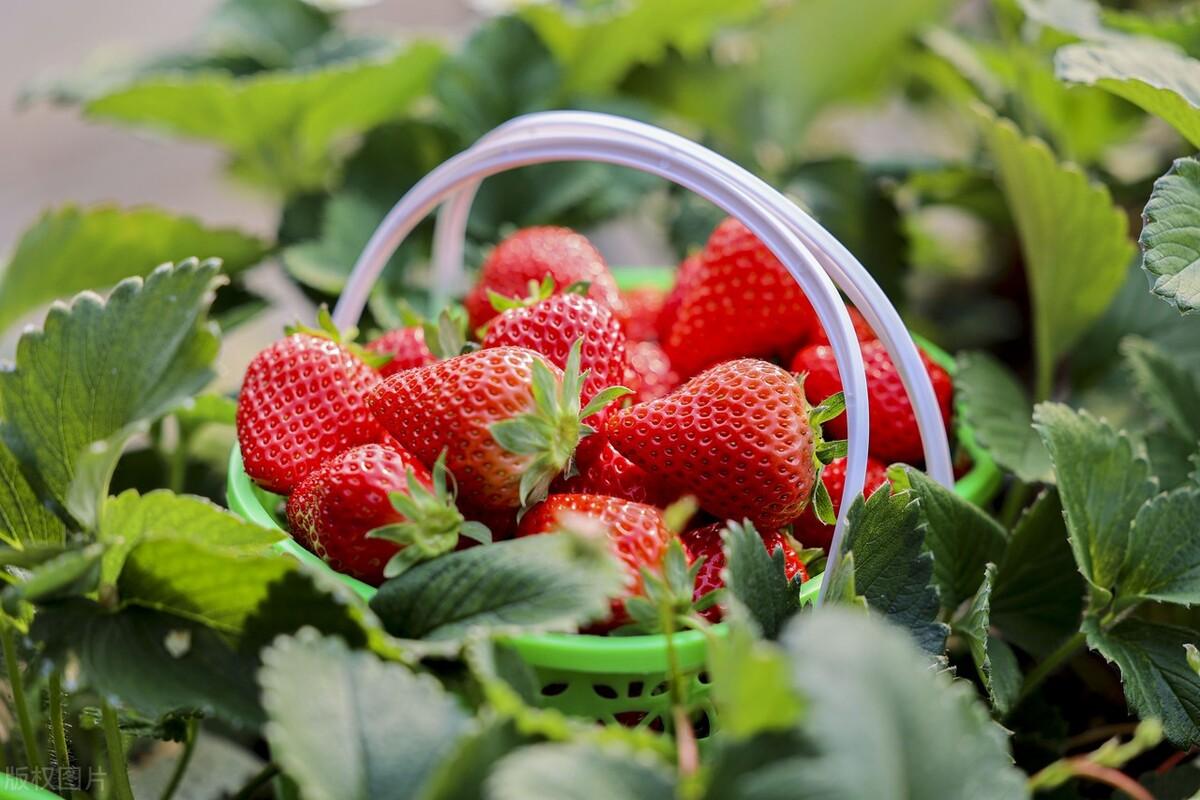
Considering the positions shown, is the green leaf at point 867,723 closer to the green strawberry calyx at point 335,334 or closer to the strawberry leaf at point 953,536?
the strawberry leaf at point 953,536

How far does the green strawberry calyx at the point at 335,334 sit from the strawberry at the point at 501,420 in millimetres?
94

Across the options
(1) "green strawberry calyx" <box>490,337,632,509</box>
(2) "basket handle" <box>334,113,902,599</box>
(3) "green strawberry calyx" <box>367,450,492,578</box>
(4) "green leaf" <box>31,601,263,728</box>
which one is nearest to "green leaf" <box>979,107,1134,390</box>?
(2) "basket handle" <box>334,113,902,599</box>

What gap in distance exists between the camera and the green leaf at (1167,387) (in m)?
0.71

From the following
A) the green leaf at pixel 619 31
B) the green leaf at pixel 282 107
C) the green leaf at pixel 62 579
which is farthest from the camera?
the green leaf at pixel 619 31

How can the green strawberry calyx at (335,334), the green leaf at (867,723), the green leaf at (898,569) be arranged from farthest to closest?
1. the green strawberry calyx at (335,334)
2. the green leaf at (898,569)
3. the green leaf at (867,723)

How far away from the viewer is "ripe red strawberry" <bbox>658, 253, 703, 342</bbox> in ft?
2.48

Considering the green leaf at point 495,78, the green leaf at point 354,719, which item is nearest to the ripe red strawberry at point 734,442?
the green leaf at point 354,719

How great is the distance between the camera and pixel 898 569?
1.81 ft

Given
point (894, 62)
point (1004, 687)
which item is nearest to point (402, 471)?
point (1004, 687)

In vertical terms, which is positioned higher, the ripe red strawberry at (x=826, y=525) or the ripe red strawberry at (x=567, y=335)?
the ripe red strawberry at (x=567, y=335)

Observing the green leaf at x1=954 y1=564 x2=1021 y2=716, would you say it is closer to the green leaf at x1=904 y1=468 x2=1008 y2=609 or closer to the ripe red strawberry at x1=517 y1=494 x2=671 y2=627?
the green leaf at x1=904 y1=468 x2=1008 y2=609

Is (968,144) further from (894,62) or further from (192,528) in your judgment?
(192,528)

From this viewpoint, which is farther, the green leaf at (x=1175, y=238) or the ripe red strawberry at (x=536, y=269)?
the ripe red strawberry at (x=536, y=269)

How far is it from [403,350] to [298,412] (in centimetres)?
10
